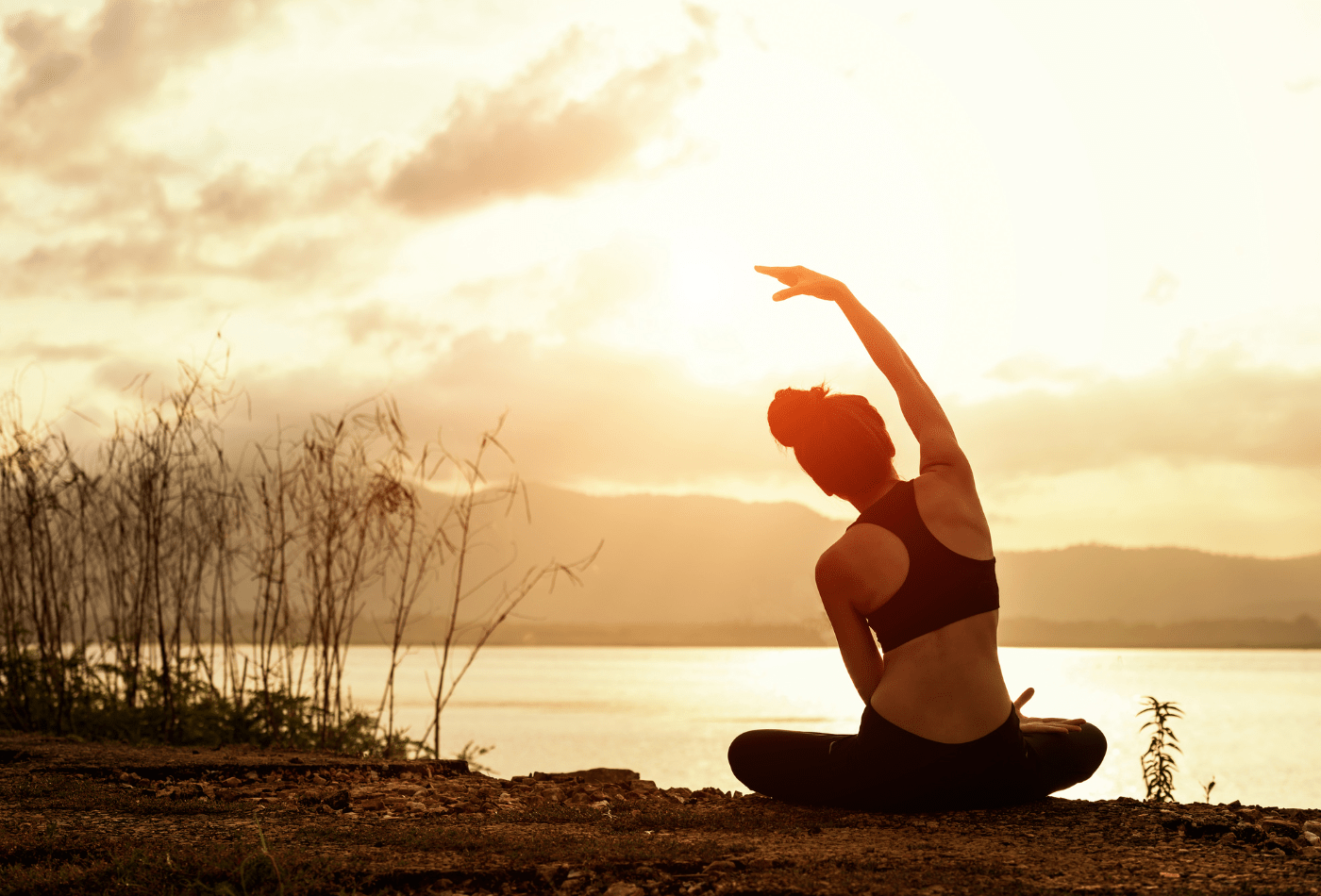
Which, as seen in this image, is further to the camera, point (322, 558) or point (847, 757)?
point (322, 558)

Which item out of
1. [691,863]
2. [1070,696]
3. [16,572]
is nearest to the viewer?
[691,863]

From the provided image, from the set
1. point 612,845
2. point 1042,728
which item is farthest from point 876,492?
point 612,845

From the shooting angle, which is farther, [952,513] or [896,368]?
[896,368]

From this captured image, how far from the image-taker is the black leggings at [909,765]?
2.40 metres

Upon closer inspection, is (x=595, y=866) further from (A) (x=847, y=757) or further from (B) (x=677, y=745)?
(B) (x=677, y=745)

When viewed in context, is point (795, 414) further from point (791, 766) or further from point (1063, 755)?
point (1063, 755)

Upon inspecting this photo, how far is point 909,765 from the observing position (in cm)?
241

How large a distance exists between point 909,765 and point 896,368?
0.94 metres

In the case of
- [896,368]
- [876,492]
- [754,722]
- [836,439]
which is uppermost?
[896,368]

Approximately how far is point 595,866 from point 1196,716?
1301 inches

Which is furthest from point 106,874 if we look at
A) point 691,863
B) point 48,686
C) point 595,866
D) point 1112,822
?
point 48,686

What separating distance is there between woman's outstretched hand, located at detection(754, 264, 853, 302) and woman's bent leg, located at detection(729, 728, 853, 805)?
111 centimetres

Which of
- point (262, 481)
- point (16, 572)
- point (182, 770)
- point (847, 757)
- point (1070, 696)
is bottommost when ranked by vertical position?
point (1070, 696)

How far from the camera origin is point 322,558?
205 inches
